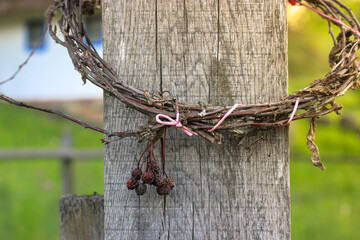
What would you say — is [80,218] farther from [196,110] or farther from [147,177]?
[196,110]

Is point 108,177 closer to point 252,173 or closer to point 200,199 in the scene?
point 200,199

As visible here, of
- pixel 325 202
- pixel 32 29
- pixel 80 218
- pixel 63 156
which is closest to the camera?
pixel 80 218

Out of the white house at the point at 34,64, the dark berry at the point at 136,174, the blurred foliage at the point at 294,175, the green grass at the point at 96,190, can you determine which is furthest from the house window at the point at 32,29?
the dark berry at the point at 136,174

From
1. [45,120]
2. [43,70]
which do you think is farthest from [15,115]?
[43,70]

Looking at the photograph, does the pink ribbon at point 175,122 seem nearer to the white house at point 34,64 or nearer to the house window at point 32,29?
the white house at point 34,64

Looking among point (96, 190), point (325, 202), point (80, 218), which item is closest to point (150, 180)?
point (80, 218)

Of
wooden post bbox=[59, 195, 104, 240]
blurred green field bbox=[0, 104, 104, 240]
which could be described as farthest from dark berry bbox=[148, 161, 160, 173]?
blurred green field bbox=[0, 104, 104, 240]
